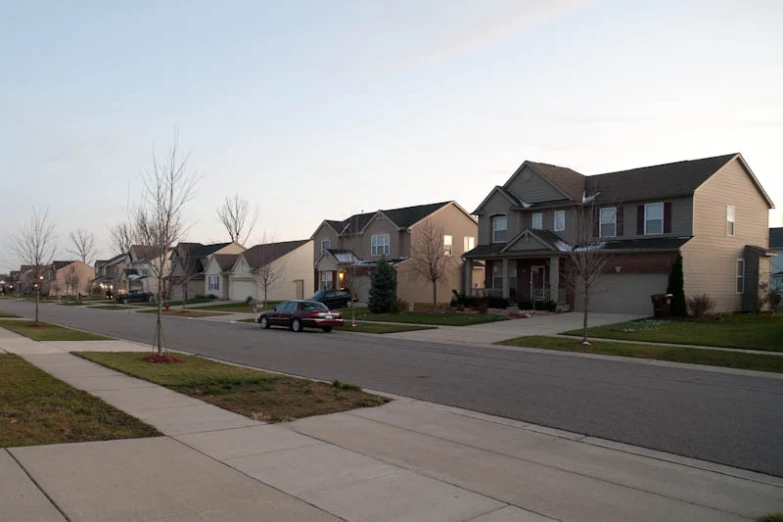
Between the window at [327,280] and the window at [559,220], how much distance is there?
19.5m

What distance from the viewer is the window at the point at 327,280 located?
160 feet

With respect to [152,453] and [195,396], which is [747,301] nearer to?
[195,396]

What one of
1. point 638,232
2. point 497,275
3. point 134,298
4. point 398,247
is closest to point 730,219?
point 638,232

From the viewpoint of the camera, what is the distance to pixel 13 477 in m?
5.75

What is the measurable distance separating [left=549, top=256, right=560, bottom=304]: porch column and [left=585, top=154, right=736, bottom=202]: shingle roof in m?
4.28

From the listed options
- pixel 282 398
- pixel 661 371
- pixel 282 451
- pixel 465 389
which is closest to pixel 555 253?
pixel 661 371

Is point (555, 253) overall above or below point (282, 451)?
above

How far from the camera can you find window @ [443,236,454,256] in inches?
1827

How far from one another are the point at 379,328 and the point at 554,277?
34.8 ft

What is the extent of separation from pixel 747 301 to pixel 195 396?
105ft

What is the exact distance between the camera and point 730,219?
107ft

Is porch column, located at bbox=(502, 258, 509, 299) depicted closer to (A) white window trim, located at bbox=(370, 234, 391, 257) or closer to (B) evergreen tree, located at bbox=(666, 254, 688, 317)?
(B) evergreen tree, located at bbox=(666, 254, 688, 317)

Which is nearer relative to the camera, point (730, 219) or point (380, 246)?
point (730, 219)

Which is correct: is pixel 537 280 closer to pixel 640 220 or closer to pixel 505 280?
pixel 505 280
